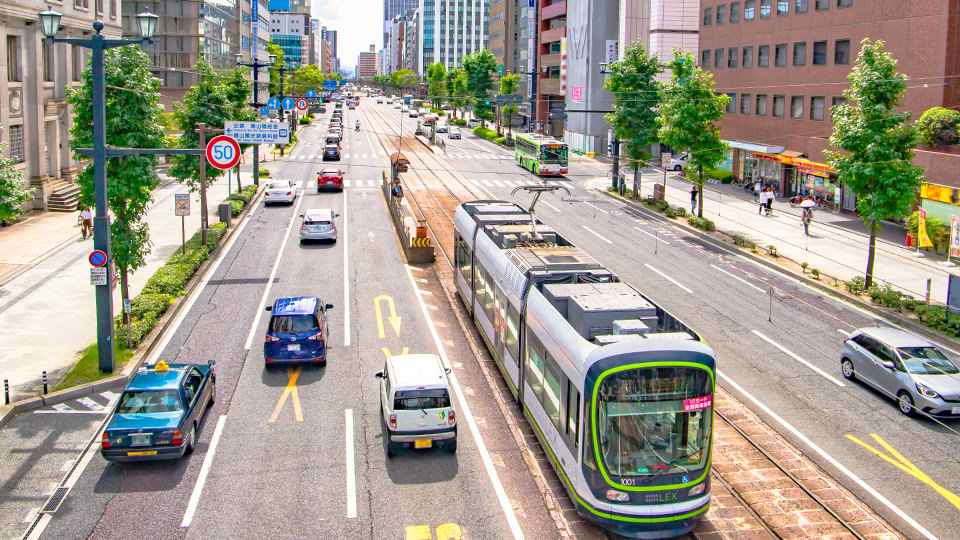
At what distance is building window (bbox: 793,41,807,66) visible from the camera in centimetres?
5516

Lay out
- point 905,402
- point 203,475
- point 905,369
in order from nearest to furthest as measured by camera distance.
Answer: point 203,475, point 905,402, point 905,369

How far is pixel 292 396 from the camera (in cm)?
2138

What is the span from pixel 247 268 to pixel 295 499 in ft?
66.9

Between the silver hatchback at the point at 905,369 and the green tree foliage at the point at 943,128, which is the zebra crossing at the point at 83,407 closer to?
the silver hatchback at the point at 905,369

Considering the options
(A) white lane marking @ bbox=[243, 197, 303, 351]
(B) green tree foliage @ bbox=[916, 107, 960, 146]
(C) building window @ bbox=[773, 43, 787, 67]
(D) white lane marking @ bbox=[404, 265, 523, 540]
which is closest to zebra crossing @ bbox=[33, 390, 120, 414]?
(A) white lane marking @ bbox=[243, 197, 303, 351]

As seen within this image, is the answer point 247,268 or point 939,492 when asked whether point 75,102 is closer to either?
point 247,268

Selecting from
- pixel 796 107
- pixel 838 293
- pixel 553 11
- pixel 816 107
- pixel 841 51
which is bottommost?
pixel 838 293

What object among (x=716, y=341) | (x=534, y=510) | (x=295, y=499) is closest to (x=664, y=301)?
(x=716, y=341)

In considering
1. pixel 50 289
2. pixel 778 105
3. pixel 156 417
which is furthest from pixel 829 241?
pixel 50 289

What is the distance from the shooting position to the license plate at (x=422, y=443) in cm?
1752

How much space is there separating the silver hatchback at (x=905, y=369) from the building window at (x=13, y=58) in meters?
43.5

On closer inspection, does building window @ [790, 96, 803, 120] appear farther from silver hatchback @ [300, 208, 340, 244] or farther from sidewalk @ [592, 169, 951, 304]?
silver hatchback @ [300, 208, 340, 244]

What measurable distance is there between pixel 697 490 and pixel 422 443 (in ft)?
20.1

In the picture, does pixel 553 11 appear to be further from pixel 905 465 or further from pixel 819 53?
pixel 905 465
